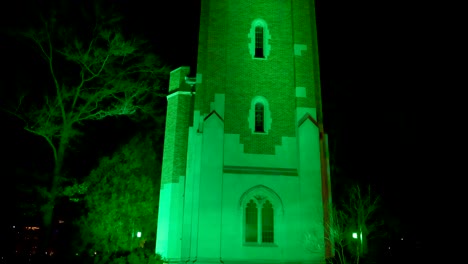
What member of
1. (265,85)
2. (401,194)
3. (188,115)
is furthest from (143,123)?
(401,194)

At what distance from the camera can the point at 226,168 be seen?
59.0ft

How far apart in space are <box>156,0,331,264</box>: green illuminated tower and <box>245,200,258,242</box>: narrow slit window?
4cm

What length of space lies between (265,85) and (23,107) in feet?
32.1

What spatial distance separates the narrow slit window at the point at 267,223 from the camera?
17422 mm

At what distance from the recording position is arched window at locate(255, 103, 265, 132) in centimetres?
1875

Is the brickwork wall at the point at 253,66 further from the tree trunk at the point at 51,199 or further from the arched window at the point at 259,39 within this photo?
the tree trunk at the point at 51,199

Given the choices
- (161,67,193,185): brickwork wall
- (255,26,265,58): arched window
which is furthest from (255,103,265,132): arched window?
(161,67,193,185): brickwork wall

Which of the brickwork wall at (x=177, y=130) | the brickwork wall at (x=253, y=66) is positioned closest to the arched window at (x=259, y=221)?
the brickwork wall at (x=253, y=66)

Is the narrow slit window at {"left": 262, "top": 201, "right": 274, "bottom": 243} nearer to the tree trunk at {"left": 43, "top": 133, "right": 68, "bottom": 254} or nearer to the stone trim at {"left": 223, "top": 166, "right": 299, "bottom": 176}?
the stone trim at {"left": 223, "top": 166, "right": 299, "bottom": 176}

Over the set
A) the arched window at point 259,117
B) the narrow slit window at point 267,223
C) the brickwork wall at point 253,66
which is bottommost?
the narrow slit window at point 267,223

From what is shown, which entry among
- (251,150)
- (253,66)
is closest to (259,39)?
(253,66)

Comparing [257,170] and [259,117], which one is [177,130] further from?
[257,170]

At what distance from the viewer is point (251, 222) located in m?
17.6

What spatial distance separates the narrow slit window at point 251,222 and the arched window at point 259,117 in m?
2.96
